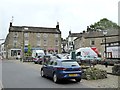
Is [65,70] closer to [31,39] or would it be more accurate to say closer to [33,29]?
[31,39]

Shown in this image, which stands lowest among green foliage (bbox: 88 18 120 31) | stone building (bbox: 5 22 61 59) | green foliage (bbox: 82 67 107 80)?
green foliage (bbox: 82 67 107 80)

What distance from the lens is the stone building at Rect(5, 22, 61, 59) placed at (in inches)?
3216

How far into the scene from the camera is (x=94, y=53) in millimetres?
44125

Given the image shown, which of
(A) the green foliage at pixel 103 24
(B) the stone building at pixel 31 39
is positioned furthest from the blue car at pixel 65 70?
(A) the green foliage at pixel 103 24

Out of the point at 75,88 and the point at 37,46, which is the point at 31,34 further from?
the point at 75,88

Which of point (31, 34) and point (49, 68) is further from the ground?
point (31, 34)

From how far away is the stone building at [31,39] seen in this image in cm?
8169

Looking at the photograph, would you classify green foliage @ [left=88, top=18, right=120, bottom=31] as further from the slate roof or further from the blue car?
the blue car

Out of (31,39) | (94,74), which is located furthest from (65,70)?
(31,39)

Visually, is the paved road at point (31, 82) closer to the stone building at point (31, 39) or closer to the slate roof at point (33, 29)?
A: the stone building at point (31, 39)

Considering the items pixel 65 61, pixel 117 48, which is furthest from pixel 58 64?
pixel 117 48

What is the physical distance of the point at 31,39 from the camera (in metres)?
83.8

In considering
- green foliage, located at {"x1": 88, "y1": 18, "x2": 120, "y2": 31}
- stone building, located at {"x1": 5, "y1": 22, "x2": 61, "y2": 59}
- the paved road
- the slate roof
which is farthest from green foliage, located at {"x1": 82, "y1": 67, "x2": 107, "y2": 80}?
green foliage, located at {"x1": 88, "y1": 18, "x2": 120, "y2": 31}

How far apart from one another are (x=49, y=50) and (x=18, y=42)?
1106 centimetres
